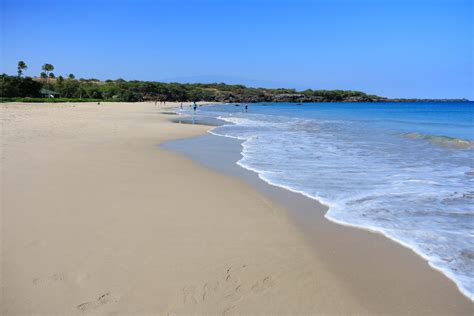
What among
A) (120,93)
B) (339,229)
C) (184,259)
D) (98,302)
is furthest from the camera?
(120,93)

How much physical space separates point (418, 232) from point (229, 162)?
6454mm

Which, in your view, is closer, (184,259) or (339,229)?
(184,259)

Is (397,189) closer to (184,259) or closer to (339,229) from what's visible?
(339,229)

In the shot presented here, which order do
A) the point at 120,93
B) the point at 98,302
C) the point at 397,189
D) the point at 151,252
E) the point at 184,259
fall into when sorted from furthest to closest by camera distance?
the point at 120,93 → the point at 397,189 → the point at 151,252 → the point at 184,259 → the point at 98,302

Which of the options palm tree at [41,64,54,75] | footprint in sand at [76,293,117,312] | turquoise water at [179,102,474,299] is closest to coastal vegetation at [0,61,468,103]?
palm tree at [41,64,54,75]

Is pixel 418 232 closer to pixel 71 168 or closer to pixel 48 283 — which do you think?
pixel 48 283

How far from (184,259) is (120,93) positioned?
91.2m

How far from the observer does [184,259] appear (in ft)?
13.7

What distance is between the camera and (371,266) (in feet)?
13.8

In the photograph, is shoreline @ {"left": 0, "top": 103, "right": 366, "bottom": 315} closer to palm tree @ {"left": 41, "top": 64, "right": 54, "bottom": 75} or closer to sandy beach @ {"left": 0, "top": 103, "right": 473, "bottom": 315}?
sandy beach @ {"left": 0, "top": 103, "right": 473, "bottom": 315}

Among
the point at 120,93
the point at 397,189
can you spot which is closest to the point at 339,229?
the point at 397,189

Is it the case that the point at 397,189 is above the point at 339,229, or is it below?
above

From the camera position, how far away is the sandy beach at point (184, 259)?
335 cm

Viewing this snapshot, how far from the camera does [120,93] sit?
9006 cm
